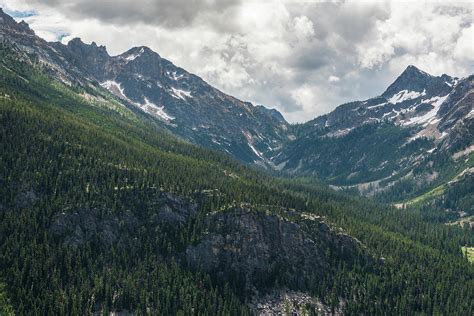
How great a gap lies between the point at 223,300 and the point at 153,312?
29394 millimetres

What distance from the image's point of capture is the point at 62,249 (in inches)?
7023

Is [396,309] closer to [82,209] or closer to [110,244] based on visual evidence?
[110,244]

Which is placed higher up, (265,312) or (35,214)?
(35,214)

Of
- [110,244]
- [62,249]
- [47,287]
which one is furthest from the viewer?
[110,244]

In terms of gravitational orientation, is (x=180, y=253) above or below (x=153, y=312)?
above

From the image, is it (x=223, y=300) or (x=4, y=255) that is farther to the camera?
(x=223, y=300)

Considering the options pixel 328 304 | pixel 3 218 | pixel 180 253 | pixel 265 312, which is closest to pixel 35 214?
pixel 3 218

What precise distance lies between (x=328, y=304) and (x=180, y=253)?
202 ft

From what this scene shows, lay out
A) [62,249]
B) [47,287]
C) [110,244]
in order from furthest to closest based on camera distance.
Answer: [110,244]
[62,249]
[47,287]

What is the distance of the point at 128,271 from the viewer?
182875 mm

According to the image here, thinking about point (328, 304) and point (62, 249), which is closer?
point (62, 249)

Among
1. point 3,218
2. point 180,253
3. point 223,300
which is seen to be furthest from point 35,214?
point 223,300

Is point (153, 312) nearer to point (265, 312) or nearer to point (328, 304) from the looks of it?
point (265, 312)

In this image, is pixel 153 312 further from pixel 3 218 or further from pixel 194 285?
pixel 3 218
